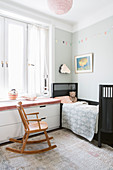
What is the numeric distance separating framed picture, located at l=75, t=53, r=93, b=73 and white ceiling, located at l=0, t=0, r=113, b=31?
2.60ft

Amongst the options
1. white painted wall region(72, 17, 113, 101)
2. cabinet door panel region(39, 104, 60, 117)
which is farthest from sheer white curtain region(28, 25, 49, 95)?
white painted wall region(72, 17, 113, 101)

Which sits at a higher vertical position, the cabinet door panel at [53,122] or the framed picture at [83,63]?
the framed picture at [83,63]

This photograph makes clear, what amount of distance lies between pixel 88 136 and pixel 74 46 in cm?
240

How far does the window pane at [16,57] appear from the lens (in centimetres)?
293

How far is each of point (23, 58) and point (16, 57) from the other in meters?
0.16

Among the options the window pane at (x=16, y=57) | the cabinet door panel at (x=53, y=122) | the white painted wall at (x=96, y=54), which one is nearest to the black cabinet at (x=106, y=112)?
the white painted wall at (x=96, y=54)

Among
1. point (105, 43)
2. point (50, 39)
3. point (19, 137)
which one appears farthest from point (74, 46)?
Result: point (19, 137)

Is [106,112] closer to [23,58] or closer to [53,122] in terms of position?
[53,122]

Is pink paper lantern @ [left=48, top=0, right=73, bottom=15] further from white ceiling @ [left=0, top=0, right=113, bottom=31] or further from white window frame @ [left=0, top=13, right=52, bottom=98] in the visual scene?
white window frame @ [left=0, top=13, right=52, bottom=98]

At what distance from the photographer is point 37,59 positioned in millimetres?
3273

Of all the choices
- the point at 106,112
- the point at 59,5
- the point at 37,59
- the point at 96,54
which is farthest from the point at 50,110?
the point at 59,5

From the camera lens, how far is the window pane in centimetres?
293

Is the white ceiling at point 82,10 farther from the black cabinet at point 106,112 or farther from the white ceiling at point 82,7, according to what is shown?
the black cabinet at point 106,112

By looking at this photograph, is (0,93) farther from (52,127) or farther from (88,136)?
(88,136)
